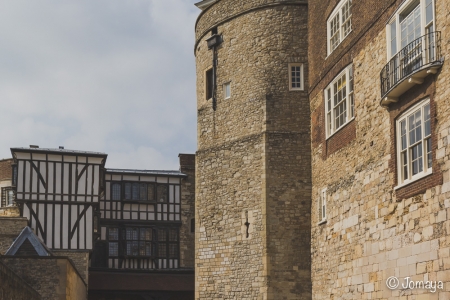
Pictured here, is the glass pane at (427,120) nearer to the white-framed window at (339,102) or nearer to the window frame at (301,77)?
the white-framed window at (339,102)

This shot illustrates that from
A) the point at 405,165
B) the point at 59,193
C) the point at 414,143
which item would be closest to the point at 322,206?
the point at 405,165

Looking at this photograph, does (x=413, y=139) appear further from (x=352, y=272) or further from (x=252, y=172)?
(x=252, y=172)

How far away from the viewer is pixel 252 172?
21.8 meters

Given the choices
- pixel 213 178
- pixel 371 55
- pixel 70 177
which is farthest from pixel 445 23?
pixel 70 177

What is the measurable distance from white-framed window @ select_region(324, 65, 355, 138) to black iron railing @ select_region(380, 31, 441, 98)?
232cm

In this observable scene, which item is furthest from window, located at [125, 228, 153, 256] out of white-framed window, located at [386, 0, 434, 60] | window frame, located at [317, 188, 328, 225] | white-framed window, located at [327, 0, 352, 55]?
white-framed window, located at [386, 0, 434, 60]

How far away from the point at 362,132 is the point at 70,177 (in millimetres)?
21102

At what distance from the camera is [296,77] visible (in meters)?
22.0

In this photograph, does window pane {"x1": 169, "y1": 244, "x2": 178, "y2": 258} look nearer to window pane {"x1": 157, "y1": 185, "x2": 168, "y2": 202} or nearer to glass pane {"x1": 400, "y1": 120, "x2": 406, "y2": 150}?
window pane {"x1": 157, "y1": 185, "x2": 168, "y2": 202}

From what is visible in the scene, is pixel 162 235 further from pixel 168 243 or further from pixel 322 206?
pixel 322 206

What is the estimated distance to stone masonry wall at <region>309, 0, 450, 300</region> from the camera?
1243 cm

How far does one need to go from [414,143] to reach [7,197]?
35.0 metres

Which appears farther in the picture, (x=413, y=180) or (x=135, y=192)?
(x=135, y=192)

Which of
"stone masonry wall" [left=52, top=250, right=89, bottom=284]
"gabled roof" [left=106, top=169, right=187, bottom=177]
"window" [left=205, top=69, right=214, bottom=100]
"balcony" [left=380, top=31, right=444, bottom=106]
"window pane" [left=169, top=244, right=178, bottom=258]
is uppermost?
"window" [left=205, top=69, right=214, bottom=100]
